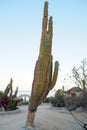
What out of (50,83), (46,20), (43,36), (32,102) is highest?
(46,20)

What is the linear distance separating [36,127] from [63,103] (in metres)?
12.7

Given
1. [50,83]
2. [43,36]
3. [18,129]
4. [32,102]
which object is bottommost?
[18,129]

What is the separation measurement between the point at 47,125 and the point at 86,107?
8339 mm

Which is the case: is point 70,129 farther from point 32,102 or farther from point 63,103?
point 63,103

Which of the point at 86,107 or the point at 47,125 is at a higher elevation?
the point at 86,107

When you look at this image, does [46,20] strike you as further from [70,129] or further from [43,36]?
[70,129]

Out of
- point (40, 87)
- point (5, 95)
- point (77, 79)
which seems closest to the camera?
point (40, 87)

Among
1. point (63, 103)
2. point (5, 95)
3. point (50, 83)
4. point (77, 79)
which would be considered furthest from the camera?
point (77, 79)

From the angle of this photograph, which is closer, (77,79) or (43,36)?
(43,36)

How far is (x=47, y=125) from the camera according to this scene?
11.2m

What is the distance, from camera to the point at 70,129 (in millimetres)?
10680

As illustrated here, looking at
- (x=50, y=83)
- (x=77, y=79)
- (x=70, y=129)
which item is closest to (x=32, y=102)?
(x=50, y=83)

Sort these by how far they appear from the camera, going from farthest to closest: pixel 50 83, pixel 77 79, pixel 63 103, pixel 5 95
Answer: pixel 77 79
pixel 63 103
pixel 5 95
pixel 50 83

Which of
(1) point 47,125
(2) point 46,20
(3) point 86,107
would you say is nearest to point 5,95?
(3) point 86,107
